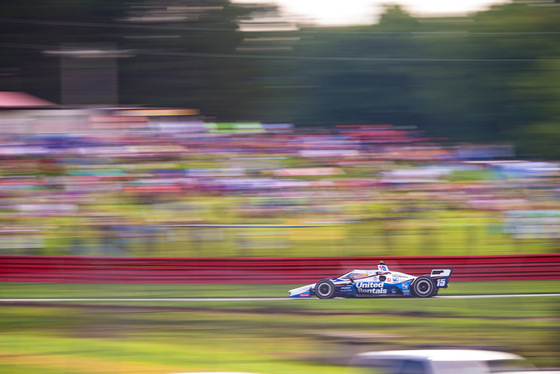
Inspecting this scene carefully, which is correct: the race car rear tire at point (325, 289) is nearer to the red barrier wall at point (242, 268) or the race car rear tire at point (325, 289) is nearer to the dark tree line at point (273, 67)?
the red barrier wall at point (242, 268)

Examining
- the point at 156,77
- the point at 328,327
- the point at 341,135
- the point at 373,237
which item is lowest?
the point at 328,327

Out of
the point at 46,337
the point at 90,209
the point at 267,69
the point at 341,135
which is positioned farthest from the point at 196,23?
the point at 46,337

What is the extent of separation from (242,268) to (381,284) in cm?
236

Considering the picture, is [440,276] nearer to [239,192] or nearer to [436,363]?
[239,192]

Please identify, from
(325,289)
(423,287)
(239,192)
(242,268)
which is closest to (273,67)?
(239,192)

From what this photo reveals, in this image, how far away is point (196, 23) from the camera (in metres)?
27.3

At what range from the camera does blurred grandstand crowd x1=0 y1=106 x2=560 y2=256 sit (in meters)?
11.1

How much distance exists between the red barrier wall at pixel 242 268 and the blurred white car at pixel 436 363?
6.15 meters

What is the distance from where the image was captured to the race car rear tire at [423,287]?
9406 millimetres

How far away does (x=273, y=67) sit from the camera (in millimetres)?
29250

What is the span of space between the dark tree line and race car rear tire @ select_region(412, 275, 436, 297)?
11.5 m

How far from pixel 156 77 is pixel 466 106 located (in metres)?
12.0

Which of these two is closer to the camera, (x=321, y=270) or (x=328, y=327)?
(x=328, y=327)

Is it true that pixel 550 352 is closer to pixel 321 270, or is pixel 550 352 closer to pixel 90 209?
pixel 321 270
